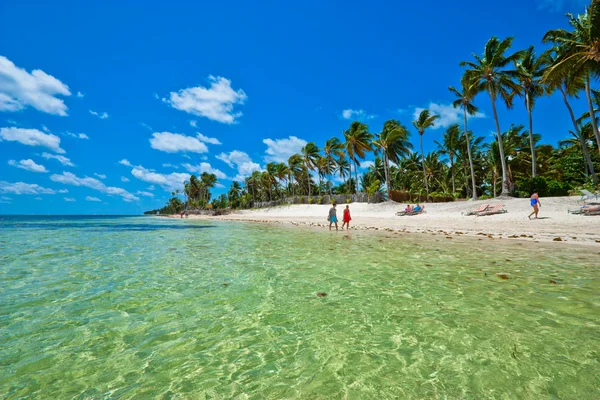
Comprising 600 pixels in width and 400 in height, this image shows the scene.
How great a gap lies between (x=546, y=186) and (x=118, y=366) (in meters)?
32.7

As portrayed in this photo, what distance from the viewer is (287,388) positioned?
233 centimetres

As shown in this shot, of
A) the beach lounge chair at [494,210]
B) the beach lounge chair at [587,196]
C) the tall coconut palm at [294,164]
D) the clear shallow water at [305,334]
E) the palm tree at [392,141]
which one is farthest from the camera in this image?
the tall coconut palm at [294,164]

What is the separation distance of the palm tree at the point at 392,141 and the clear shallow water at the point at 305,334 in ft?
118

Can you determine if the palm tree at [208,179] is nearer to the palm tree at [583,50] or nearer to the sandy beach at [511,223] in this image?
the sandy beach at [511,223]

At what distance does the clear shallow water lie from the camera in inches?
93.3

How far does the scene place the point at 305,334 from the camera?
10.9ft

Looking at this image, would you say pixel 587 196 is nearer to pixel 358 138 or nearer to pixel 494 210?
pixel 494 210

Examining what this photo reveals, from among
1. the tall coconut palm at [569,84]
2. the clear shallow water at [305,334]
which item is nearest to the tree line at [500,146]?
the tall coconut palm at [569,84]

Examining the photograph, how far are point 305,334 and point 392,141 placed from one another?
42.2 m

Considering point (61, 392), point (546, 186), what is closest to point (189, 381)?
point (61, 392)

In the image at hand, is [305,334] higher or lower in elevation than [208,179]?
lower

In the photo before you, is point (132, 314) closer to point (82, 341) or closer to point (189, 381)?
point (82, 341)

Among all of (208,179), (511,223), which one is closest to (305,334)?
(511,223)

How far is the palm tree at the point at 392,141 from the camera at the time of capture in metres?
40.2
